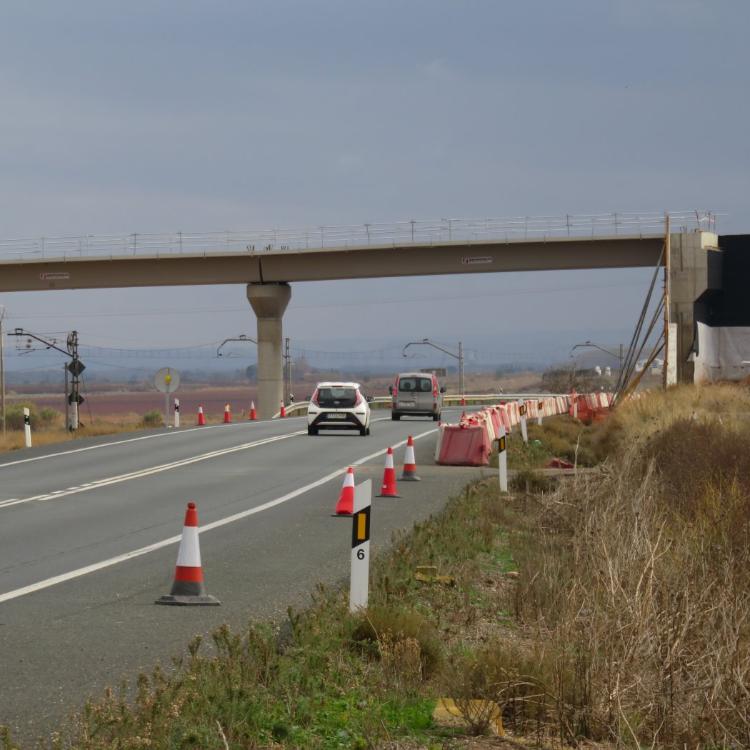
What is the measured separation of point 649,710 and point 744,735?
0.50m

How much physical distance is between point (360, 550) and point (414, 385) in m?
43.8

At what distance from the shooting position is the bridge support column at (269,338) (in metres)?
66.5

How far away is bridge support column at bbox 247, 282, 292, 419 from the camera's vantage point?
6650 centimetres

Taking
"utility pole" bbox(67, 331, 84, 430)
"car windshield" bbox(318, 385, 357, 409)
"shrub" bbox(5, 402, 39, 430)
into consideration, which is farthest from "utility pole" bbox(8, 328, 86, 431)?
"shrub" bbox(5, 402, 39, 430)

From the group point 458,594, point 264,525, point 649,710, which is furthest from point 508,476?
point 649,710

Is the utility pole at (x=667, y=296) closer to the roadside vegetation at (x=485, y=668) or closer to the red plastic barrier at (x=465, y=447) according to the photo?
the red plastic barrier at (x=465, y=447)

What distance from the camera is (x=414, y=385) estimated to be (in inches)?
2105

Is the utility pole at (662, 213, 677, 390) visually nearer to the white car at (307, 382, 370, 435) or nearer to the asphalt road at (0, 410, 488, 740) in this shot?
the white car at (307, 382, 370, 435)

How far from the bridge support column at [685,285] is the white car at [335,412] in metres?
20.6

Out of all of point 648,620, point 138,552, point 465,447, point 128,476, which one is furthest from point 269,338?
point 648,620

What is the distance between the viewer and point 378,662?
338 inches

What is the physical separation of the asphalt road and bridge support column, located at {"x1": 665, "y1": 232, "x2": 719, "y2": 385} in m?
26.8

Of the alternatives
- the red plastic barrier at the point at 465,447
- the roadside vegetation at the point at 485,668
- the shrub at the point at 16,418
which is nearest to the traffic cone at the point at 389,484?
the red plastic barrier at the point at 465,447

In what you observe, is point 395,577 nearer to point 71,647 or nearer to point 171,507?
point 71,647
